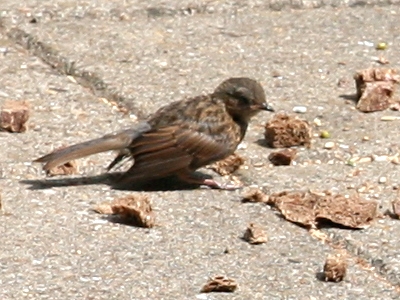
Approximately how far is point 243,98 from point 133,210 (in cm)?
138

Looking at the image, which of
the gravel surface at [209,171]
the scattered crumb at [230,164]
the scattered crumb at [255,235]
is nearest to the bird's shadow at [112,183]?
the gravel surface at [209,171]

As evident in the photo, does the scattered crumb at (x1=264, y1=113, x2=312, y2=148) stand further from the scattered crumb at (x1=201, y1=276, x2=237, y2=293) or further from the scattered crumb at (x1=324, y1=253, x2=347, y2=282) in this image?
the scattered crumb at (x1=201, y1=276, x2=237, y2=293)

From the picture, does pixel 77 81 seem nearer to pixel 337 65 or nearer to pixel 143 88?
pixel 143 88

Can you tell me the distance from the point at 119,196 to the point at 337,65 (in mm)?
2448

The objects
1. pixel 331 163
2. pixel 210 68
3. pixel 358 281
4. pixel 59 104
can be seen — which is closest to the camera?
pixel 358 281

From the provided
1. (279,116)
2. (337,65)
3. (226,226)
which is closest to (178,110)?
(279,116)

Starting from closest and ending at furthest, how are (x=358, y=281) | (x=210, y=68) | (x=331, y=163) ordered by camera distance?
(x=358, y=281)
(x=331, y=163)
(x=210, y=68)

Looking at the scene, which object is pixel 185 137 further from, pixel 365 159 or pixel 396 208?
pixel 396 208

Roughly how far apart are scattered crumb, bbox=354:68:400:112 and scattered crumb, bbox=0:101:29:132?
1.99m

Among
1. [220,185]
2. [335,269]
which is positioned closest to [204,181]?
[220,185]

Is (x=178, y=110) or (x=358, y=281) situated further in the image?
(x=178, y=110)

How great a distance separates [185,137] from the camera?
24.8 feet

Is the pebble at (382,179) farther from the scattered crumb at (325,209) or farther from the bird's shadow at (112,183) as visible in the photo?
the bird's shadow at (112,183)

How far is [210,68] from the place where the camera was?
8867 millimetres
